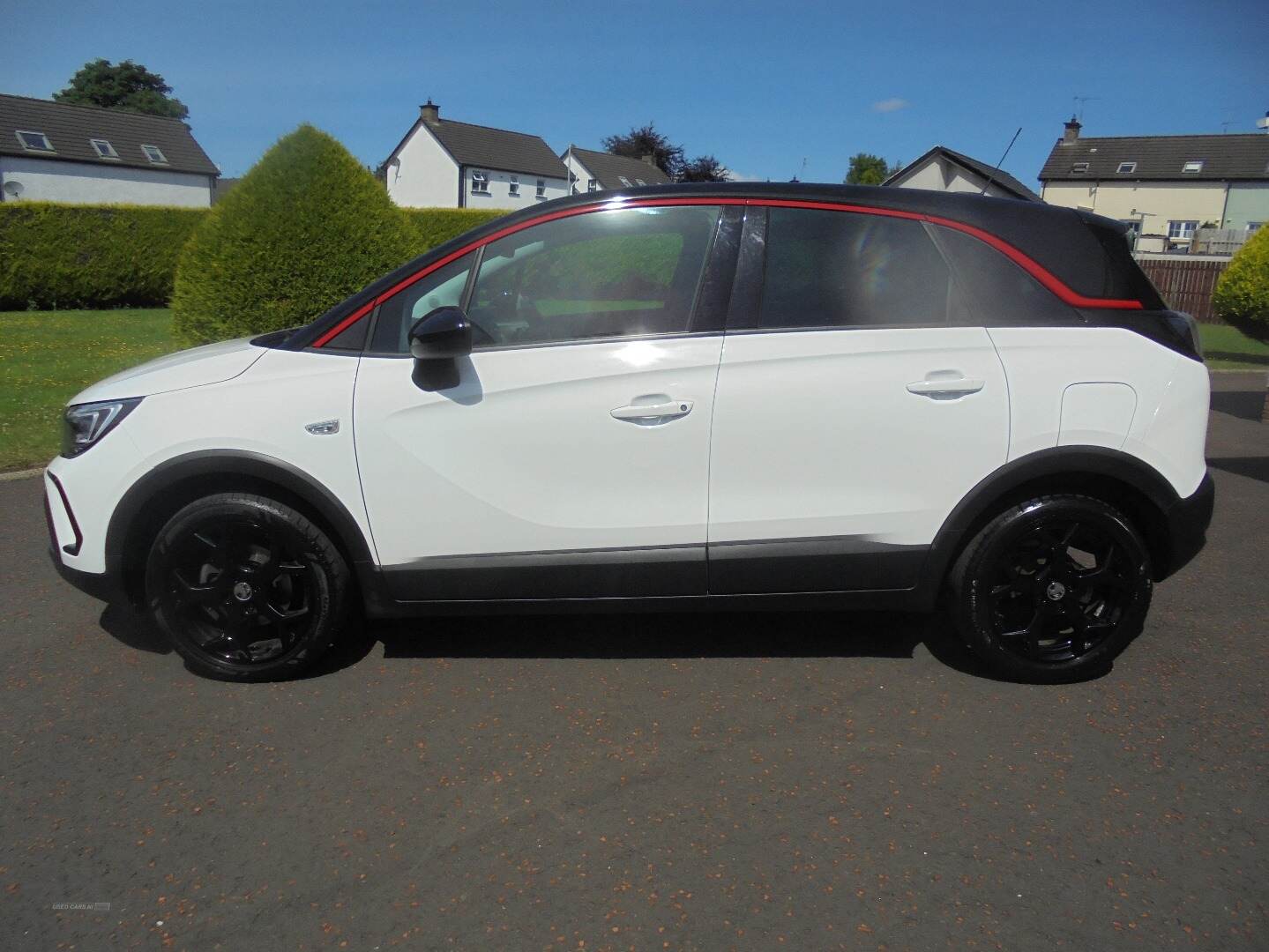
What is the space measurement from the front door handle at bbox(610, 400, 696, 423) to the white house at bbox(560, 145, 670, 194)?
6265cm

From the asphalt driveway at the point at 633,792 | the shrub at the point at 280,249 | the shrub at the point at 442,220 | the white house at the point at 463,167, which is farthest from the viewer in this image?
the white house at the point at 463,167

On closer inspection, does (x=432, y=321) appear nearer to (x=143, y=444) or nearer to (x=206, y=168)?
(x=143, y=444)

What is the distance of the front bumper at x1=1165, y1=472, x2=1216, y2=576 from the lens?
148 inches

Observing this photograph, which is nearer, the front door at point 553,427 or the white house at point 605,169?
the front door at point 553,427

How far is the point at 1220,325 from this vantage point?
28.5m

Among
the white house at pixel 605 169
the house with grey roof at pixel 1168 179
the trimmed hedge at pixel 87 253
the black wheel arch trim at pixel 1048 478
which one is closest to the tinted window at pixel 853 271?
the black wheel arch trim at pixel 1048 478

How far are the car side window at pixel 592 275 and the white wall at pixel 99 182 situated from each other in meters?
48.0

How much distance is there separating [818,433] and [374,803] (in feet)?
6.35

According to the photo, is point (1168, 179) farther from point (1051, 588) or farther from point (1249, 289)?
point (1051, 588)

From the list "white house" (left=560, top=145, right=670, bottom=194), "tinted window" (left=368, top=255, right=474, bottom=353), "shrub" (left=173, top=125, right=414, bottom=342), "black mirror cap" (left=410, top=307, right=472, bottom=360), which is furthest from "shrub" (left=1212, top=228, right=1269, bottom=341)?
"white house" (left=560, top=145, right=670, bottom=194)

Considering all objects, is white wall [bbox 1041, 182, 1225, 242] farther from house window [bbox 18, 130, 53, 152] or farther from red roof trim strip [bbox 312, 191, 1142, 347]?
red roof trim strip [bbox 312, 191, 1142, 347]

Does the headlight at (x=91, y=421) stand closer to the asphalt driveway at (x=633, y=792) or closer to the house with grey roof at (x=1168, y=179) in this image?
the asphalt driveway at (x=633, y=792)

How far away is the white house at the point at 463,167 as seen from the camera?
61.3 meters

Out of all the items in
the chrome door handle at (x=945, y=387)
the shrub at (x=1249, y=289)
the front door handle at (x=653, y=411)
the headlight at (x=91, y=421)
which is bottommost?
the headlight at (x=91, y=421)
